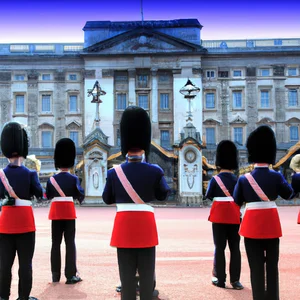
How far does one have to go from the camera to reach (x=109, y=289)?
558cm

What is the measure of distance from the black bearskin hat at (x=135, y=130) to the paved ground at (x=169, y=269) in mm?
1829

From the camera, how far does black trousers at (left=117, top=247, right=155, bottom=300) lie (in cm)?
398

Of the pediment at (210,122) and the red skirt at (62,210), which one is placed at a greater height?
the pediment at (210,122)

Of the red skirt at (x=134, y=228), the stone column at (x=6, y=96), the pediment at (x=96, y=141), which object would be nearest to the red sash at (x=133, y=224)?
the red skirt at (x=134, y=228)

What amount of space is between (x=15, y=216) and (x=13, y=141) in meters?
0.83

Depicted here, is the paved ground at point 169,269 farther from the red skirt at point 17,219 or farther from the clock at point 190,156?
the clock at point 190,156

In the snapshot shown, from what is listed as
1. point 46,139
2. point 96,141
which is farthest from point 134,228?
point 46,139

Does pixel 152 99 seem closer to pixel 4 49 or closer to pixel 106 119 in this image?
pixel 106 119

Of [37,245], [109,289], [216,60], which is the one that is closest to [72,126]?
[216,60]

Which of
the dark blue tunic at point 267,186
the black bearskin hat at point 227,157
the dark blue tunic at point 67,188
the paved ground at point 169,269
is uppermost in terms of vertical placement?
the black bearskin hat at point 227,157

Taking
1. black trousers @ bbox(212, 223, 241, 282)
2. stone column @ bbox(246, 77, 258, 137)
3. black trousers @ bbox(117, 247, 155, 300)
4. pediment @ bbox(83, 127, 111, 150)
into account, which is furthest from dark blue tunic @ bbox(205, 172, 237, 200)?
stone column @ bbox(246, 77, 258, 137)

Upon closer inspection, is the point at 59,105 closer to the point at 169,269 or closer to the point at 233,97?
the point at 233,97

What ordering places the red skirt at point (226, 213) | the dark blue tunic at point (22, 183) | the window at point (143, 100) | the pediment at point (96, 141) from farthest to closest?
the window at point (143, 100) → the pediment at point (96, 141) → the red skirt at point (226, 213) → the dark blue tunic at point (22, 183)

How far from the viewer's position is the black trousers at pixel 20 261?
4852mm
